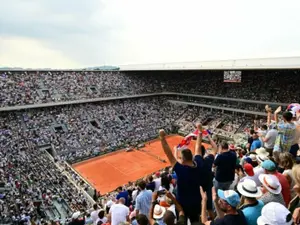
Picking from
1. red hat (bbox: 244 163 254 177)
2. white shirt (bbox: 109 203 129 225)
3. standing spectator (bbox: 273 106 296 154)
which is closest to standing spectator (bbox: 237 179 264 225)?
red hat (bbox: 244 163 254 177)

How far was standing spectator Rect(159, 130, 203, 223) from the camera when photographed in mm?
3717

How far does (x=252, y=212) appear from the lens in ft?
10.9

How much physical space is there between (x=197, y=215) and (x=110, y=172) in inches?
841

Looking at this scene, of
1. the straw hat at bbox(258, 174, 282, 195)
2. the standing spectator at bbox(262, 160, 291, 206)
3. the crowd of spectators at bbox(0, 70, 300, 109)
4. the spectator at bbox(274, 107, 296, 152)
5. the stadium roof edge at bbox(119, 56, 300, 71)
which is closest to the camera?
the straw hat at bbox(258, 174, 282, 195)

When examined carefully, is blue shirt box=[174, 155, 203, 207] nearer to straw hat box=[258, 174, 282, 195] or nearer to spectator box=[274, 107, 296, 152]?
straw hat box=[258, 174, 282, 195]

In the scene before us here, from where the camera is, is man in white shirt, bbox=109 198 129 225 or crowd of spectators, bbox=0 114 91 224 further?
crowd of spectators, bbox=0 114 91 224

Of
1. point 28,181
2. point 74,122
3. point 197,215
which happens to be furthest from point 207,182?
point 74,122

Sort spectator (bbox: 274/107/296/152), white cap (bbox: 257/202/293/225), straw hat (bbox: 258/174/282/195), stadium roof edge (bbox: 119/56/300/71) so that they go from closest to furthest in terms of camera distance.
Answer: white cap (bbox: 257/202/293/225) < straw hat (bbox: 258/174/282/195) < spectator (bbox: 274/107/296/152) < stadium roof edge (bbox: 119/56/300/71)

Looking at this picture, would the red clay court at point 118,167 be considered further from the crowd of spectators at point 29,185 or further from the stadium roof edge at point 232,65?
the stadium roof edge at point 232,65

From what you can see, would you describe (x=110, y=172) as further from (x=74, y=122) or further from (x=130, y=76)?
(x=130, y=76)

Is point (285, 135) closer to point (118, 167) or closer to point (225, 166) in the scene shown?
point (225, 166)

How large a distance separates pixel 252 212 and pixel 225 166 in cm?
214

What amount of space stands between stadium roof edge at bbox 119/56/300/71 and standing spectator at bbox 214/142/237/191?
75.6ft

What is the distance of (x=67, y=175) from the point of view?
2156 centimetres
